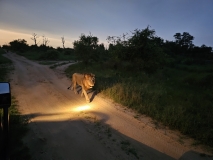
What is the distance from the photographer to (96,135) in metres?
5.44

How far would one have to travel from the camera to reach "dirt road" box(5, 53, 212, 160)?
4516 millimetres

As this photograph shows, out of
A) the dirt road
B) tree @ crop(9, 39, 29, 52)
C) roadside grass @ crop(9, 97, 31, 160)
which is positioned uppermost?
tree @ crop(9, 39, 29, 52)

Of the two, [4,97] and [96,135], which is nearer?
[4,97]

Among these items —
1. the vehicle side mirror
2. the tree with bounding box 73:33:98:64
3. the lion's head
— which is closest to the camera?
the vehicle side mirror

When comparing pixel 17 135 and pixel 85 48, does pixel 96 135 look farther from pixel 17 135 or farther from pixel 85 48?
pixel 85 48

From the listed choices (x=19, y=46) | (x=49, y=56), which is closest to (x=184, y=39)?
(x=49, y=56)

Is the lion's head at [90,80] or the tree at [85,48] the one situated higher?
the tree at [85,48]

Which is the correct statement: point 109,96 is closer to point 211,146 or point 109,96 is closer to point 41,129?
point 41,129

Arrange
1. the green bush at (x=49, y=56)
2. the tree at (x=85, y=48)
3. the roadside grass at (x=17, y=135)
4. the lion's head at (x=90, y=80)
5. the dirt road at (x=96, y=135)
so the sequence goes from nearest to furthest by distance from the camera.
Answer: the roadside grass at (x=17, y=135) → the dirt road at (x=96, y=135) → the lion's head at (x=90, y=80) → the tree at (x=85, y=48) → the green bush at (x=49, y=56)

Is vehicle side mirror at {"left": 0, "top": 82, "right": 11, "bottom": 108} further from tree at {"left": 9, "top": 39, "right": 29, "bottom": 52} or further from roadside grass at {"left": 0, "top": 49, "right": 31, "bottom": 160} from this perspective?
tree at {"left": 9, "top": 39, "right": 29, "bottom": 52}

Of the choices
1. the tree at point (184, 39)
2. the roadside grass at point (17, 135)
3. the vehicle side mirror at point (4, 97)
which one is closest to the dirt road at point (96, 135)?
the roadside grass at point (17, 135)

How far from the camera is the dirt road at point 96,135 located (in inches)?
178

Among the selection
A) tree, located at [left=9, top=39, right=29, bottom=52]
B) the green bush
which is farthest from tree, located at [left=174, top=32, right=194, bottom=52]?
tree, located at [left=9, top=39, right=29, bottom=52]

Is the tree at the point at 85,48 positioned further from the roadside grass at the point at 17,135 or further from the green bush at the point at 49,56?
the green bush at the point at 49,56
